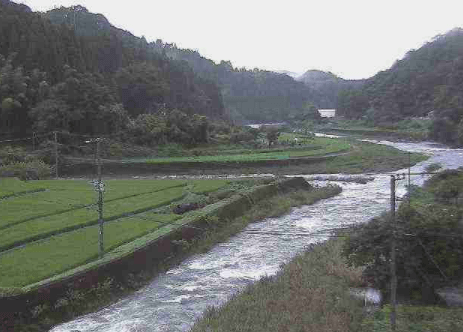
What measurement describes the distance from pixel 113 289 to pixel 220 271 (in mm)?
5017

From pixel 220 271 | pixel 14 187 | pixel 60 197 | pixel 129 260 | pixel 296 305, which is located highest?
pixel 14 187

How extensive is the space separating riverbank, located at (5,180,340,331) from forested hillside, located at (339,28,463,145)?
62.9 meters

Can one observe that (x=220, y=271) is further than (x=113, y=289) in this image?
Yes

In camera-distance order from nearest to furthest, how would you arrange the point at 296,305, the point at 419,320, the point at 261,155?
the point at 419,320 → the point at 296,305 → the point at 261,155

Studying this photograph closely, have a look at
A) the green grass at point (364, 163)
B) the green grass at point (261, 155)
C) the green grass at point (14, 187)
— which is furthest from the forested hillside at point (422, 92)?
the green grass at point (14, 187)

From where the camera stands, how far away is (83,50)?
75.9m

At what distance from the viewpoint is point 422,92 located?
118 meters

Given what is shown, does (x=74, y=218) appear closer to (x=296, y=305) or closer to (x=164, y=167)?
(x=296, y=305)

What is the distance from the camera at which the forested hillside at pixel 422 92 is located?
88062mm

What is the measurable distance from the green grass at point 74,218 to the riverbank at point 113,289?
17.0ft

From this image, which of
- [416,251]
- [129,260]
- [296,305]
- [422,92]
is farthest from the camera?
[422,92]

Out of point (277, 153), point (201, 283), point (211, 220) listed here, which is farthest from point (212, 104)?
point (201, 283)

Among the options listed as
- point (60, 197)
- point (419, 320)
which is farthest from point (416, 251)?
point (60, 197)

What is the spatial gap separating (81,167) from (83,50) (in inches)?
1008
